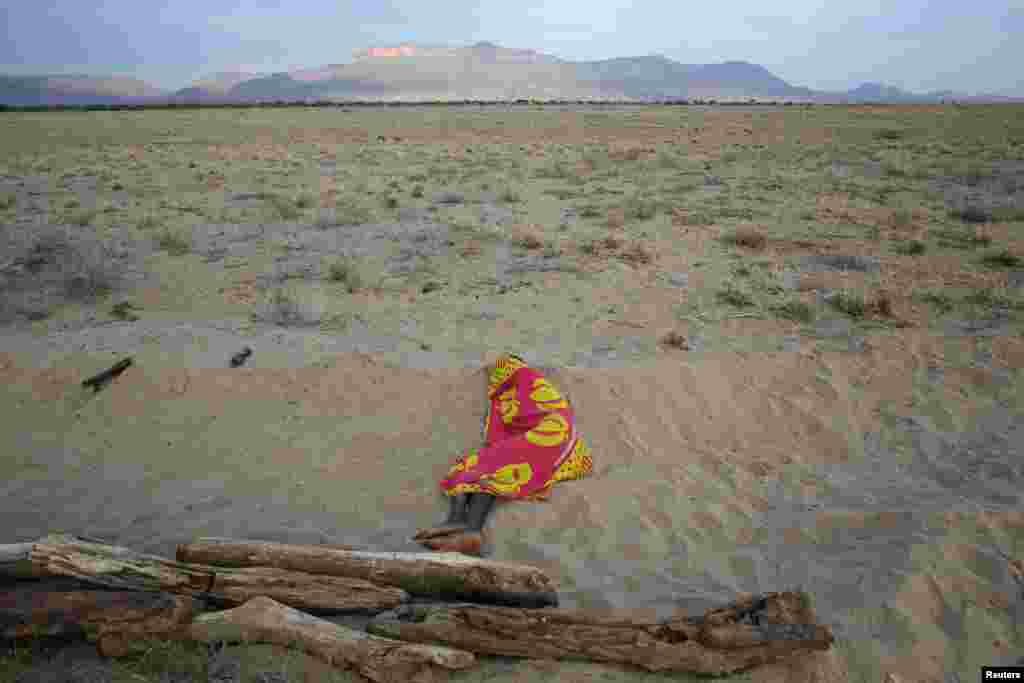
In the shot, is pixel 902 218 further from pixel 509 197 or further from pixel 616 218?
pixel 509 197

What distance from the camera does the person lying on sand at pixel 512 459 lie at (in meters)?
4.34

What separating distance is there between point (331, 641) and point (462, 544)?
1225 mm

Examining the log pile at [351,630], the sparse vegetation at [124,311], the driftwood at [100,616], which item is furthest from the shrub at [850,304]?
the sparse vegetation at [124,311]

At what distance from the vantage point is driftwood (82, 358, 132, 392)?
6023 mm

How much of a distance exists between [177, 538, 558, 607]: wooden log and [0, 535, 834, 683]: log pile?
0.13m

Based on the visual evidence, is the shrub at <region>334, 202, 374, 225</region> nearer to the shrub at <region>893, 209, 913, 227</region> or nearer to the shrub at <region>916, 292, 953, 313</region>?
the shrub at <region>916, 292, 953, 313</region>

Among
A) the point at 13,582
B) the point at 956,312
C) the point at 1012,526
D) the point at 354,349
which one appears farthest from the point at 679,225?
the point at 13,582

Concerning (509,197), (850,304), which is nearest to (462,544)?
(850,304)

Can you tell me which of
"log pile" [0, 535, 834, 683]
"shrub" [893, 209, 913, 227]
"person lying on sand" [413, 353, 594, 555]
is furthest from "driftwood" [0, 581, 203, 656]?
"shrub" [893, 209, 913, 227]

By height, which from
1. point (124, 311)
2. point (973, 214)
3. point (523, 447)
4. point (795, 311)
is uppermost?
point (973, 214)

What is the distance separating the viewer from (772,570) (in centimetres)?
403

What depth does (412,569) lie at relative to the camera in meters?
3.44

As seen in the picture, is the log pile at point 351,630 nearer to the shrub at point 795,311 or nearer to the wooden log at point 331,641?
the wooden log at point 331,641

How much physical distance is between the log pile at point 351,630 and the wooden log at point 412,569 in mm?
129
